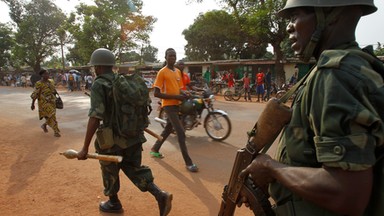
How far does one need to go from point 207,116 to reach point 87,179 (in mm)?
2939

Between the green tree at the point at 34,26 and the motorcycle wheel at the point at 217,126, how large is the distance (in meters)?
33.4

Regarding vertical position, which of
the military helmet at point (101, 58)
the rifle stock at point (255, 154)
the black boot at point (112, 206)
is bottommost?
the black boot at point (112, 206)

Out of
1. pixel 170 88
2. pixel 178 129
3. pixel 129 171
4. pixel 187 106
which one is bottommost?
pixel 129 171

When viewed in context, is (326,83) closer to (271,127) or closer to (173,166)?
(271,127)

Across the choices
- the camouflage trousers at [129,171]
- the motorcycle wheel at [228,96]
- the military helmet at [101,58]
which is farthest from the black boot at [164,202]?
the motorcycle wheel at [228,96]

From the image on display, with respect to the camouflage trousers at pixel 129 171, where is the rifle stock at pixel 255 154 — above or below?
above

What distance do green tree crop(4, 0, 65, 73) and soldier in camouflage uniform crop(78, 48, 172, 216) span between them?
35.3 meters

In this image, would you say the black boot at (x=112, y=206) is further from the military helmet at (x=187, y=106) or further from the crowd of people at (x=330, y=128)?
the military helmet at (x=187, y=106)

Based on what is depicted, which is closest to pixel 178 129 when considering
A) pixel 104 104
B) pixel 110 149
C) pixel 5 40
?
pixel 110 149

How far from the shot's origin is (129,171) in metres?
3.10

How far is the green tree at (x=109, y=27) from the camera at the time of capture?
25781 millimetres

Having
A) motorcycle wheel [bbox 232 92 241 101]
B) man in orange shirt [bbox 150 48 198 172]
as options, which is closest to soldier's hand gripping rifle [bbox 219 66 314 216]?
man in orange shirt [bbox 150 48 198 172]

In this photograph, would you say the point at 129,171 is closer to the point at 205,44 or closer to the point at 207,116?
the point at 207,116

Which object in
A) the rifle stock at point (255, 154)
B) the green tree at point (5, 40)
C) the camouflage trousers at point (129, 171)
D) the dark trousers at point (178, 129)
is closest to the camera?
the rifle stock at point (255, 154)
